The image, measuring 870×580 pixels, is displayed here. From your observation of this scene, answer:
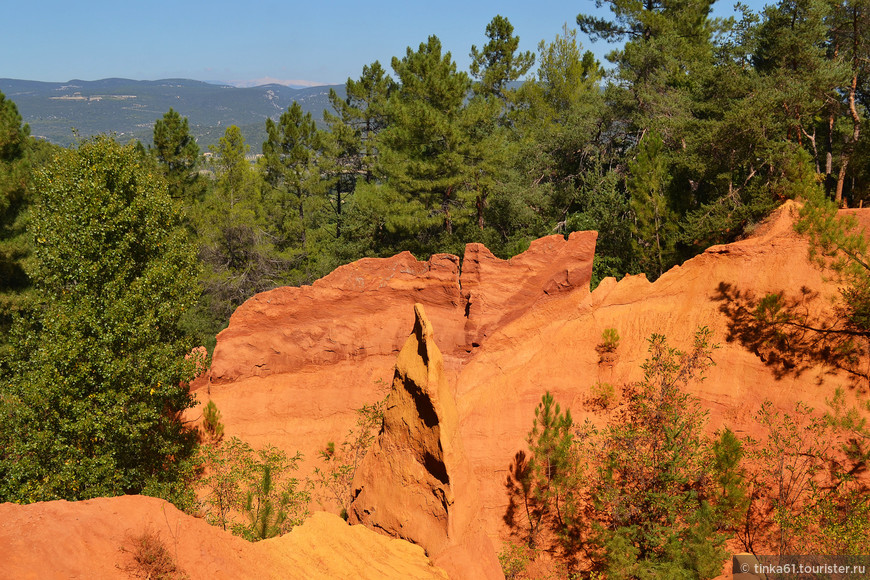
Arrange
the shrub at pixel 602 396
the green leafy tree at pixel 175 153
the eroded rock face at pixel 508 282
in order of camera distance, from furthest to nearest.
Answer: the green leafy tree at pixel 175 153
the eroded rock face at pixel 508 282
the shrub at pixel 602 396

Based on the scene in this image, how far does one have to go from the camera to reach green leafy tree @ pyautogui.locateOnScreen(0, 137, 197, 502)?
49.2 ft

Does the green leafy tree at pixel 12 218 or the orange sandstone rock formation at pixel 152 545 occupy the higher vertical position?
the green leafy tree at pixel 12 218

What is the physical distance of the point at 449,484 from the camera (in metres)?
13.2

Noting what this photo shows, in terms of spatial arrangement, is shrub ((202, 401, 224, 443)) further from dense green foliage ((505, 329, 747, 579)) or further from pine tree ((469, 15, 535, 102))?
pine tree ((469, 15, 535, 102))

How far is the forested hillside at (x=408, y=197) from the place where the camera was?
610 inches

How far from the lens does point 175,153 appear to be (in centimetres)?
3809

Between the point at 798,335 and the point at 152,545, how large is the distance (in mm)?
16715

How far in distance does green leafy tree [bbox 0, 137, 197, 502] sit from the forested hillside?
0.21 ft

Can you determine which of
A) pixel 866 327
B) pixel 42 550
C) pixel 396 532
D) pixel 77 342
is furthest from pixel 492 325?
pixel 42 550

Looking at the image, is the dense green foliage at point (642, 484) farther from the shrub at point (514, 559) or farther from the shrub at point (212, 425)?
the shrub at point (212, 425)

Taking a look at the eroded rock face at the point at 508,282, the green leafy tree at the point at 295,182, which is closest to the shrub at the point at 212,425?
the eroded rock face at the point at 508,282

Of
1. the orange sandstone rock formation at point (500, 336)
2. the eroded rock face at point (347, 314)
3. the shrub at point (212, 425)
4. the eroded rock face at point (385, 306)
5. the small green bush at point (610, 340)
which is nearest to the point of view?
the orange sandstone rock formation at point (500, 336)

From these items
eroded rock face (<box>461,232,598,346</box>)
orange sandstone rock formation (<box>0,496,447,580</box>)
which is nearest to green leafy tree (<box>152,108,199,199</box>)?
eroded rock face (<box>461,232,598,346</box>)

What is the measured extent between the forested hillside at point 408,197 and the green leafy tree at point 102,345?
64 mm
